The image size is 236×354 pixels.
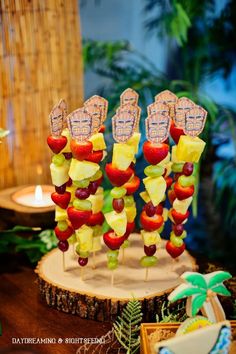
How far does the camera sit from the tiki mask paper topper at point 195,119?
4.21 ft

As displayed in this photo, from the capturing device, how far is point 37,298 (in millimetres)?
1477

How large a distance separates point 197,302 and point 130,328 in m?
0.26

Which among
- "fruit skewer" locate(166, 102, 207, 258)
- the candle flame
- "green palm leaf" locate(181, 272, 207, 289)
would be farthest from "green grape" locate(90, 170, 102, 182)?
"green palm leaf" locate(181, 272, 207, 289)

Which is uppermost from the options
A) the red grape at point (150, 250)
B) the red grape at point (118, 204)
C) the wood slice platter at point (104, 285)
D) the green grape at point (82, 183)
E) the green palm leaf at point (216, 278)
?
the green grape at point (82, 183)

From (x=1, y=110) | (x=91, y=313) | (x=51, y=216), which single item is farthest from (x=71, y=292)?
(x=1, y=110)

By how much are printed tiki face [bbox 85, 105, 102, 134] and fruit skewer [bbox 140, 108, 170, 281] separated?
14 centimetres

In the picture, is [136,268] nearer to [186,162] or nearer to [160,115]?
[186,162]

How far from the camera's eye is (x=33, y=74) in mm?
1797

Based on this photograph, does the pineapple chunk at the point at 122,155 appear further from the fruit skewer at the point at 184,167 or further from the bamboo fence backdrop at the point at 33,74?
the bamboo fence backdrop at the point at 33,74

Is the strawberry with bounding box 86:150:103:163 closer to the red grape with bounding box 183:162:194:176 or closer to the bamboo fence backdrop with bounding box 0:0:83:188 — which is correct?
the red grape with bounding box 183:162:194:176

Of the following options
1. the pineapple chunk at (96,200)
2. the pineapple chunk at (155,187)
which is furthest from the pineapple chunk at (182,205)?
the pineapple chunk at (96,200)

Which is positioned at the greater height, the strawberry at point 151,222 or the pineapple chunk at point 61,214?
the pineapple chunk at point 61,214

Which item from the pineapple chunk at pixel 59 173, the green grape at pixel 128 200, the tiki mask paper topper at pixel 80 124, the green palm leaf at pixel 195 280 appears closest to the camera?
the green palm leaf at pixel 195 280

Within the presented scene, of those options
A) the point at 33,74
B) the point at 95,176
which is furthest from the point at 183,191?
the point at 33,74
